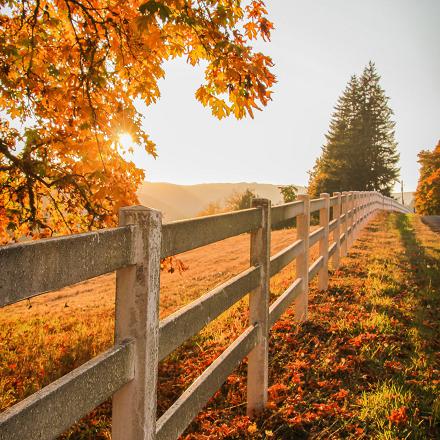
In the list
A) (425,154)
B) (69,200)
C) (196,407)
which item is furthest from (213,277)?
(425,154)

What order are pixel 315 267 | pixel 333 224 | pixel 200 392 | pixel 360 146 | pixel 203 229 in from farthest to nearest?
pixel 360 146
pixel 333 224
pixel 315 267
pixel 200 392
pixel 203 229

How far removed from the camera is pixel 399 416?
3.41 meters

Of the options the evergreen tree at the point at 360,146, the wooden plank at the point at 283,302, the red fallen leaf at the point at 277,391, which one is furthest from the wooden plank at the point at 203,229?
the evergreen tree at the point at 360,146

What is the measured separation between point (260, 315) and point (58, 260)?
2527mm

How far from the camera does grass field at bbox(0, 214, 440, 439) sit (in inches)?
140

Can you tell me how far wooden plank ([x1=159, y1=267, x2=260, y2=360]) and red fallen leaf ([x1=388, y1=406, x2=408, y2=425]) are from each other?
56.4 inches

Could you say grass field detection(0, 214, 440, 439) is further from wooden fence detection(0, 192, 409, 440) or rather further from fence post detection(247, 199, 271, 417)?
wooden fence detection(0, 192, 409, 440)

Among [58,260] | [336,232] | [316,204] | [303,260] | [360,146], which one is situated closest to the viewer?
[58,260]

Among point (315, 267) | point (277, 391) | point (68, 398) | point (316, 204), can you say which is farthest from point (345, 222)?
point (68, 398)

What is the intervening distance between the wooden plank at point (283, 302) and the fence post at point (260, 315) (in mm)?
358

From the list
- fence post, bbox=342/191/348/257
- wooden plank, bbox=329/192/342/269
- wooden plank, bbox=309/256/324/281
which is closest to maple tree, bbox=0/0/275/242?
wooden plank, bbox=309/256/324/281

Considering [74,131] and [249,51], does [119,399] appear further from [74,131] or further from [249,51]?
[74,131]

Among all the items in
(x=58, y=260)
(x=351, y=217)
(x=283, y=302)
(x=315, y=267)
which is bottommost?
(x=283, y=302)

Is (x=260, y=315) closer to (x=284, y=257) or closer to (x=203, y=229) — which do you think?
(x=284, y=257)
